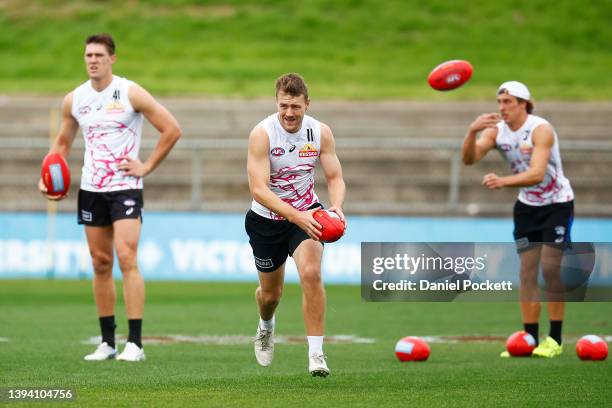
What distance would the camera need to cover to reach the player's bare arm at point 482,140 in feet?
35.6

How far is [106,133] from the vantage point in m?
9.88

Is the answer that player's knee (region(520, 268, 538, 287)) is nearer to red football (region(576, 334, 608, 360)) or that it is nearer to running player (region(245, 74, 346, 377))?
red football (region(576, 334, 608, 360))

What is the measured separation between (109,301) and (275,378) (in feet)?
7.48

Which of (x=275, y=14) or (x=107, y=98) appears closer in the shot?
(x=107, y=98)

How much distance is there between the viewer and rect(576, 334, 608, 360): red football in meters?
9.73

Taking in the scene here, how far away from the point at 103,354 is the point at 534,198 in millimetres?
4135

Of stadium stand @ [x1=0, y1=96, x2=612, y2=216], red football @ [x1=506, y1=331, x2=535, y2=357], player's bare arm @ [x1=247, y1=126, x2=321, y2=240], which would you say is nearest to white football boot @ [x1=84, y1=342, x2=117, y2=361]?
player's bare arm @ [x1=247, y1=126, x2=321, y2=240]

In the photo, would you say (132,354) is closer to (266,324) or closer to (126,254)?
(126,254)

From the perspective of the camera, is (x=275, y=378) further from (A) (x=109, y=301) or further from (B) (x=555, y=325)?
(B) (x=555, y=325)

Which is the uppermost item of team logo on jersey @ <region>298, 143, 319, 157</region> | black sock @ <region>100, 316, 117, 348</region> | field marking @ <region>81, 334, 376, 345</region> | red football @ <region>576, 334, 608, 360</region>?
team logo on jersey @ <region>298, 143, 319, 157</region>

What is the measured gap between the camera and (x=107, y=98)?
9906 mm

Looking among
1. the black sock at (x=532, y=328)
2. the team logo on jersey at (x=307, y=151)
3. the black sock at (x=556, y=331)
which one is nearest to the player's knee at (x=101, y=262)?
the team logo on jersey at (x=307, y=151)

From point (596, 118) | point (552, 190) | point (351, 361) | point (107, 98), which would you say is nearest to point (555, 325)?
point (552, 190)

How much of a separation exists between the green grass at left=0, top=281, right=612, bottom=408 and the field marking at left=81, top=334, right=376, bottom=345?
0.24 metres
